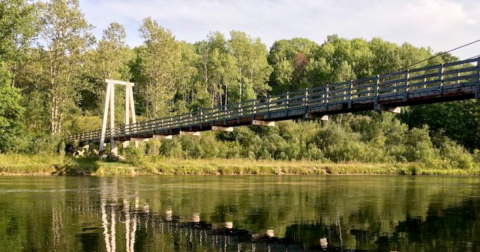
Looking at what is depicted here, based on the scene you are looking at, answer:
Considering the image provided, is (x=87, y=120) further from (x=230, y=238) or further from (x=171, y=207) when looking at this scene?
(x=230, y=238)

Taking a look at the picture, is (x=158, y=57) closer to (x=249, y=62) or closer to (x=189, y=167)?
(x=189, y=167)

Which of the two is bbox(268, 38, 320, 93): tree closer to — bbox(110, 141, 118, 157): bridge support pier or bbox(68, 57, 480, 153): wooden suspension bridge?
bbox(110, 141, 118, 157): bridge support pier

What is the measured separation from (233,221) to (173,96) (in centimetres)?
4994

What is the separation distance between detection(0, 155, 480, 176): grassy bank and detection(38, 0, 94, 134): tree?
12011 millimetres

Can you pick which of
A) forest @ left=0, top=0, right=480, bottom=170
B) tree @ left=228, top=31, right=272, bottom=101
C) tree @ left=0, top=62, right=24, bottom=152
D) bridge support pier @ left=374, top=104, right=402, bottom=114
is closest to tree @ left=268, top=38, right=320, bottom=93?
forest @ left=0, top=0, right=480, bottom=170

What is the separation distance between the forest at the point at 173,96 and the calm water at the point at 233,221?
81.1ft

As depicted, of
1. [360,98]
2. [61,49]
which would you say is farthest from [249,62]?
[360,98]

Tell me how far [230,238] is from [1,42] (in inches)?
1552

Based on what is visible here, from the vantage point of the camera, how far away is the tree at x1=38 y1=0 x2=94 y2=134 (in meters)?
51.9

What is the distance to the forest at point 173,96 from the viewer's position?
1821 inches

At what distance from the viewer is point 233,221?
16.1 m

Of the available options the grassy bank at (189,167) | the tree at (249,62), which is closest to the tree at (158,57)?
the grassy bank at (189,167)

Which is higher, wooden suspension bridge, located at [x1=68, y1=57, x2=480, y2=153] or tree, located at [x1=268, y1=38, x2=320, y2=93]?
tree, located at [x1=268, y1=38, x2=320, y2=93]

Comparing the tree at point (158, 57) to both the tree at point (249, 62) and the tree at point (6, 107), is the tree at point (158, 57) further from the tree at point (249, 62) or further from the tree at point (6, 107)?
the tree at point (249, 62)
